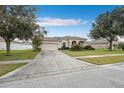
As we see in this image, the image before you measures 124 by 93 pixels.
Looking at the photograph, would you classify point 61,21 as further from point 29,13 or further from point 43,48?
point 29,13

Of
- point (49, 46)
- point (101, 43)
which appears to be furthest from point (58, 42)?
point (101, 43)

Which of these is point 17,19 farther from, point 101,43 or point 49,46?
point 101,43

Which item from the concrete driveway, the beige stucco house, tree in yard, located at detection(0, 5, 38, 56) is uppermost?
tree in yard, located at detection(0, 5, 38, 56)

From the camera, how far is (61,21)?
35750 millimetres

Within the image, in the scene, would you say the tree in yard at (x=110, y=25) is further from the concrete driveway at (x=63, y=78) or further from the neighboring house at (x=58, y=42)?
the concrete driveway at (x=63, y=78)

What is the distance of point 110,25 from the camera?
3491cm

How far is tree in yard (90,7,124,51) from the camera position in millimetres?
33500

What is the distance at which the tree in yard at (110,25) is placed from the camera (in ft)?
110

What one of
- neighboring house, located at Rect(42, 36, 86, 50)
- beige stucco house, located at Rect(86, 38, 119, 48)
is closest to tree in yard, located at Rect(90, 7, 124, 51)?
neighboring house, located at Rect(42, 36, 86, 50)

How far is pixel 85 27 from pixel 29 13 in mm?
25039

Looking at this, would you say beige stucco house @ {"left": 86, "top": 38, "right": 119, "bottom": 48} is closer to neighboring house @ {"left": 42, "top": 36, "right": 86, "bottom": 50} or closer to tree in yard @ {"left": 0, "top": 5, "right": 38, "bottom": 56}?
neighboring house @ {"left": 42, "top": 36, "right": 86, "bottom": 50}

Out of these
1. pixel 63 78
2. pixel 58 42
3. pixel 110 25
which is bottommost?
pixel 63 78
